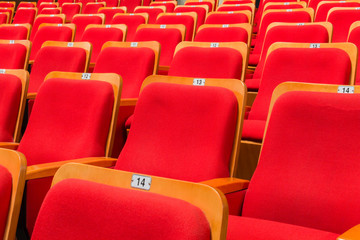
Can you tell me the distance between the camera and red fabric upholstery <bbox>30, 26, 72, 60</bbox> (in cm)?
82

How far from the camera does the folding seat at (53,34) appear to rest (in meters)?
0.82

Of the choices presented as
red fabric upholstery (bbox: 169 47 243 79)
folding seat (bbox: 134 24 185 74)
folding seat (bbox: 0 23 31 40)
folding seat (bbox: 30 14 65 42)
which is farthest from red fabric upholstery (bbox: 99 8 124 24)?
red fabric upholstery (bbox: 169 47 243 79)

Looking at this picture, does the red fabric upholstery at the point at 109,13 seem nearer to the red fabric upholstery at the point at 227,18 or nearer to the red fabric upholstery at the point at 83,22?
the red fabric upholstery at the point at 83,22

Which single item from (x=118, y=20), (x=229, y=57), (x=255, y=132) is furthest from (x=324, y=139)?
(x=118, y=20)

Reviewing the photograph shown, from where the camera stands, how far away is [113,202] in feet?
0.67

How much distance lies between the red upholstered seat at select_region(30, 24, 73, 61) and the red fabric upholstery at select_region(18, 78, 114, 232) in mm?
383

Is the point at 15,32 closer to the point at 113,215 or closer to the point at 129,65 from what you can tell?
the point at 129,65

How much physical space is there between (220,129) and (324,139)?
0.24 feet

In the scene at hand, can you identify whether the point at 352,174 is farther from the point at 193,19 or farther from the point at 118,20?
the point at 118,20

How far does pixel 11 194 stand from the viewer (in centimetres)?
25

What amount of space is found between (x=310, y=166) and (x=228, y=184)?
48mm

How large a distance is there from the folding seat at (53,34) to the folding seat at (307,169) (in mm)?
556

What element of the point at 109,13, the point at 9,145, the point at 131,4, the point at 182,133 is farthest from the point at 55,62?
the point at 131,4

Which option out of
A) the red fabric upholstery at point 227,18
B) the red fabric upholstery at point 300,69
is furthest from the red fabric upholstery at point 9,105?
the red fabric upholstery at point 227,18
